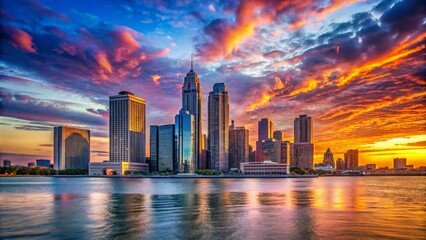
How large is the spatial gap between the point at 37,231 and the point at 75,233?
570cm

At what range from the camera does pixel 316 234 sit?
43.8 meters

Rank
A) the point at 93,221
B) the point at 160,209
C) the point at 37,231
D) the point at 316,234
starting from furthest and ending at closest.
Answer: the point at 160,209
the point at 93,221
the point at 37,231
the point at 316,234

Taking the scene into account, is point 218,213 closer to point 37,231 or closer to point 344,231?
point 344,231

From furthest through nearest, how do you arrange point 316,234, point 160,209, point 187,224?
point 160,209, point 187,224, point 316,234

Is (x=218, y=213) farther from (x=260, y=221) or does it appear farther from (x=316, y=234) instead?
(x=316, y=234)

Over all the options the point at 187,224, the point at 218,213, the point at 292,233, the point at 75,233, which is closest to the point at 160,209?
the point at 218,213

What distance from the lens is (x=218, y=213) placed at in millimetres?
61781

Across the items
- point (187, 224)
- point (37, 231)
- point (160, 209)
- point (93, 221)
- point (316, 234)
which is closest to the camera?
point (316, 234)

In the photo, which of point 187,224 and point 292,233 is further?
point 187,224

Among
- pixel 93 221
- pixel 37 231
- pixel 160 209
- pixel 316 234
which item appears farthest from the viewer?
pixel 160 209

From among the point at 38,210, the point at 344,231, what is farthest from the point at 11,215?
the point at 344,231

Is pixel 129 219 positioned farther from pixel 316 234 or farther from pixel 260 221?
pixel 316 234

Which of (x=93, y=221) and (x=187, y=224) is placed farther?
(x=93, y=221)

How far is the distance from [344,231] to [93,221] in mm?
35278
